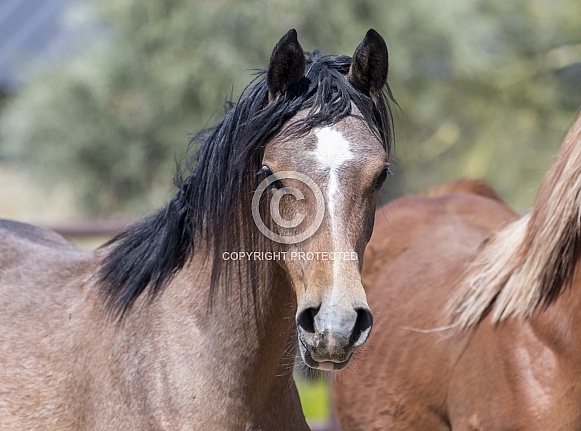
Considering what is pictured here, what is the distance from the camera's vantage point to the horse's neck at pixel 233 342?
2.48 meters

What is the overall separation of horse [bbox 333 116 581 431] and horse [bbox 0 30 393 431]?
0.41 metres

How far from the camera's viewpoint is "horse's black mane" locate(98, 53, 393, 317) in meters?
2.37

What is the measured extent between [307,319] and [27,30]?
658 inches

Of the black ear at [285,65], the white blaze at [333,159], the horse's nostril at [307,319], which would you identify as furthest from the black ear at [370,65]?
the horse's nostril at [307,319]

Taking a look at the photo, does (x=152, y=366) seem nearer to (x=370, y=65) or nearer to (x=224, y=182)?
Result: (x=224, y=182)


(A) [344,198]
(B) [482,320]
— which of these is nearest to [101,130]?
(B) [482,320]

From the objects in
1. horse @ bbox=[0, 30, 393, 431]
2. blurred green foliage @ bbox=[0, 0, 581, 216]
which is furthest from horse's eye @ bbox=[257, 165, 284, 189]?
blurred green foliage @ bbox=[0, 0, 581, 216]

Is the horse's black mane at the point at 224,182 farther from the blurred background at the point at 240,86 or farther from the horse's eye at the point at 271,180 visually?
the blurred background at the point at 240,86

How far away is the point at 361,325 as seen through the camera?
2074 millimetres

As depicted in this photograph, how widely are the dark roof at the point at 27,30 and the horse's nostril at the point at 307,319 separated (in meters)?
13.7

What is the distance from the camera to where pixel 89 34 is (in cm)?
1123

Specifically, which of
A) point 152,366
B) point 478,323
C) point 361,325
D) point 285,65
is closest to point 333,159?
point 285,65

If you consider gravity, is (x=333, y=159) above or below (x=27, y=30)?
below

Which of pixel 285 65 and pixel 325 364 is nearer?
pixel 325 364
